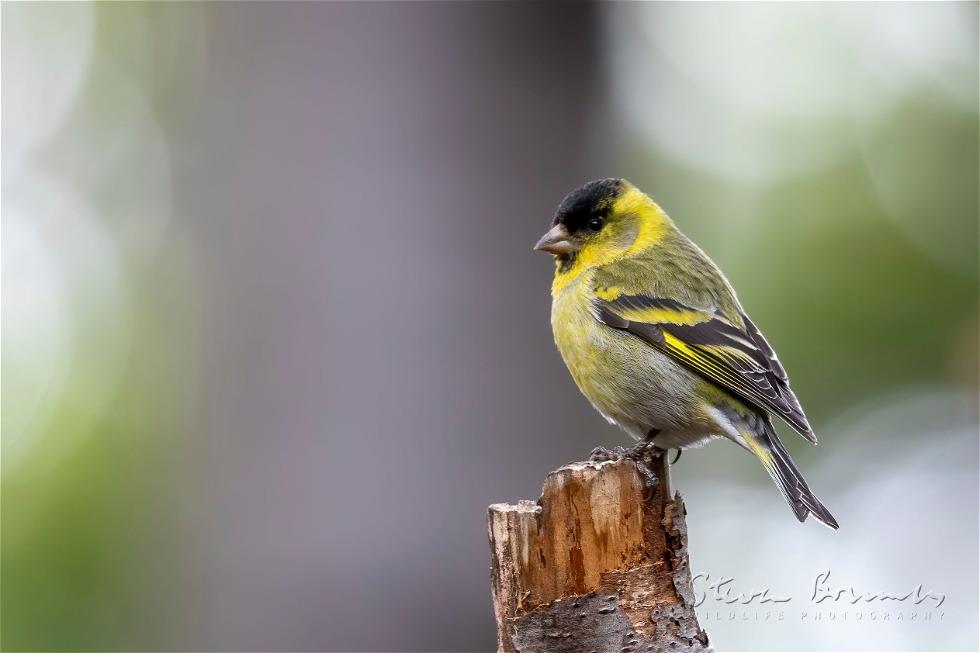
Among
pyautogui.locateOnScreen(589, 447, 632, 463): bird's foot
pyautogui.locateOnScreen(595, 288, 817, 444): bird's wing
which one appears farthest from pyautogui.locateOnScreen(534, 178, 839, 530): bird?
pyautogui.locateOnScreen(589, 447, 632, 463): bird's foot

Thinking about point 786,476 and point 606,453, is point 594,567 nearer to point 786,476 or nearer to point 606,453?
point 606,453

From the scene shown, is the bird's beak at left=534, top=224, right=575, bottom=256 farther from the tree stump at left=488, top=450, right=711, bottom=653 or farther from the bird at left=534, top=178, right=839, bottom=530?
the tree stump at left=488, top=450, right=711, bottom=653

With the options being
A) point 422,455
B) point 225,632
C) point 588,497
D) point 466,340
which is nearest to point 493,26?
point 466,340

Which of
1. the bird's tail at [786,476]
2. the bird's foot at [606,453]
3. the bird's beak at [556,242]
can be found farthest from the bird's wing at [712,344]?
the bird's foot at [606,453]

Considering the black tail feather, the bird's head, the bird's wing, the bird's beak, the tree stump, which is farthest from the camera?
the bird's head

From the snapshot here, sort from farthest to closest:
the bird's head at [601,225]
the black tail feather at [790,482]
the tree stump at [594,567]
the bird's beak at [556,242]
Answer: the bird's head at [601,225] < the bird's beak at [556,242] < the black tail feather at [790,482] < the tree stump at [594,567]

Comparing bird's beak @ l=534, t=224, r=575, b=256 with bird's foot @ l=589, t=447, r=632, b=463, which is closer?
bird's foot @ l=589, t=447, r=632, b=463

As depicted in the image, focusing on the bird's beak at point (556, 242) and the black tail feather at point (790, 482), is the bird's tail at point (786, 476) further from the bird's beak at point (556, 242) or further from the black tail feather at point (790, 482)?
the bird's beak at point (556, 242)

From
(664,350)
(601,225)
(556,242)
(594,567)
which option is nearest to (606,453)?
(664,350)
